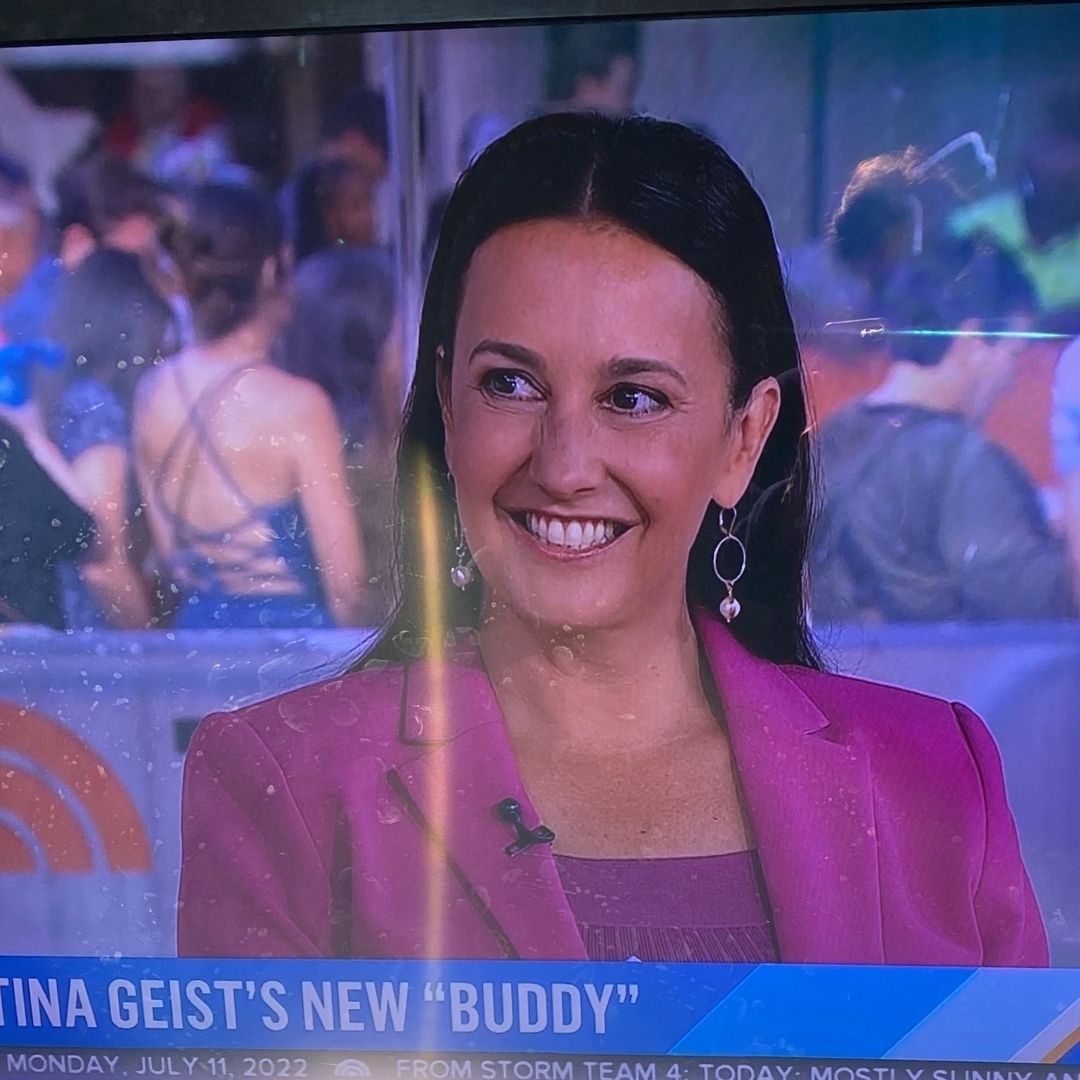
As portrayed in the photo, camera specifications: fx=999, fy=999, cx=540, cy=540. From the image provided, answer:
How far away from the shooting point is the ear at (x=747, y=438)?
1.61 metres

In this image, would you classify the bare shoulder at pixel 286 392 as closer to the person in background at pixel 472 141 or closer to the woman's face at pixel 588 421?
the woman's face at pixel 588 421

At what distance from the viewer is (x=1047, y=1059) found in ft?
5.63

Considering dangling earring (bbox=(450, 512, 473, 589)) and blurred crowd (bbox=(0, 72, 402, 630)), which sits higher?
blurred crowd (bbox=(0, 72, 402, 630))

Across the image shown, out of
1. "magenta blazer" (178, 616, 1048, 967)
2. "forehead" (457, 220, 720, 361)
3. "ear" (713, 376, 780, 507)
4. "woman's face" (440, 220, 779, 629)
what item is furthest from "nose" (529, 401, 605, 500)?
"magenta blazer" (178, 616, 1048, 967)

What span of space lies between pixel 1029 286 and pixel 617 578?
80cm

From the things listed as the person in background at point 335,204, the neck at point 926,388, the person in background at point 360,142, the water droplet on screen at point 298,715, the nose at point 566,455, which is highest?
the person in background at point 360,142

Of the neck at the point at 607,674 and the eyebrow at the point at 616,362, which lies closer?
the eyebrow at the point at 616,362

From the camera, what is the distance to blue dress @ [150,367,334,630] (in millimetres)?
1676

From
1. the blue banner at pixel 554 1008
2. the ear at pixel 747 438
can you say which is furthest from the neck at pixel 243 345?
the blue banner at pixel 554 1008

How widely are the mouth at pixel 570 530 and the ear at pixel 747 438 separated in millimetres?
175

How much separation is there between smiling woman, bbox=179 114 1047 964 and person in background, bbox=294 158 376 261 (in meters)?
0.13

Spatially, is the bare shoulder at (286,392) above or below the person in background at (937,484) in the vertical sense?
above

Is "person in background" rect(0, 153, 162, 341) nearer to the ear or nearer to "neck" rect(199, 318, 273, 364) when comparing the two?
"neck" rect(199, 318, 273, 364)

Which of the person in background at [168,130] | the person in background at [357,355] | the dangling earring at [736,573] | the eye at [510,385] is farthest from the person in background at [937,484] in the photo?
the person in background at [168,130]
